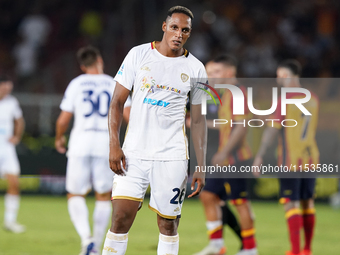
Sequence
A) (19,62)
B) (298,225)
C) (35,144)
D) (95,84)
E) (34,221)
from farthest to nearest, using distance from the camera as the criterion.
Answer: (19,62) → (35,144) → (34,221) → (95,84) → (298,225)

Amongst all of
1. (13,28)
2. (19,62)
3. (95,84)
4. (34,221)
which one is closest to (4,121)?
(34,221)

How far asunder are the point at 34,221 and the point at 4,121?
1685 mm

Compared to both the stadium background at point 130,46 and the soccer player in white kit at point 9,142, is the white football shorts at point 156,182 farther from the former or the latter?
the stadium background at point 130,46

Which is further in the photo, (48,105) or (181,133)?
(48,105)

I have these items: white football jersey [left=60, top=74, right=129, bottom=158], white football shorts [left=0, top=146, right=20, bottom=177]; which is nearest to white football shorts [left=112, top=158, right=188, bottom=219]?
white football jersey [left=60, top=74, right=129, bottom=158]

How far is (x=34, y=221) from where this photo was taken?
28.5 feet

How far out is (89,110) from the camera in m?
6.04

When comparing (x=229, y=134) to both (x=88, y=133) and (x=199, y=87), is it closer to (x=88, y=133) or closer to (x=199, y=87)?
(x=88, y=133)

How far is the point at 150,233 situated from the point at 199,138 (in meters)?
3.77

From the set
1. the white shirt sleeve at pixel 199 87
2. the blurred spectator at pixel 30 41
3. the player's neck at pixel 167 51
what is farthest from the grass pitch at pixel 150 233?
the blurred spectator at pixel 30 41

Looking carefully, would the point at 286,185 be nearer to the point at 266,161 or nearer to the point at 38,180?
the point at 266,161

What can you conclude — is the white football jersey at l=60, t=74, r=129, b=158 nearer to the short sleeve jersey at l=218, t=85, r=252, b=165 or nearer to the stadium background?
the short sleeve jersey at l=218, t=85, r=252, b=165

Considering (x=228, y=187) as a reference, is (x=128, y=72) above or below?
above

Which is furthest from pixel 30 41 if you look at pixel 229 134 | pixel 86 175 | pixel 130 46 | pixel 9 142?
pixel 229 134
